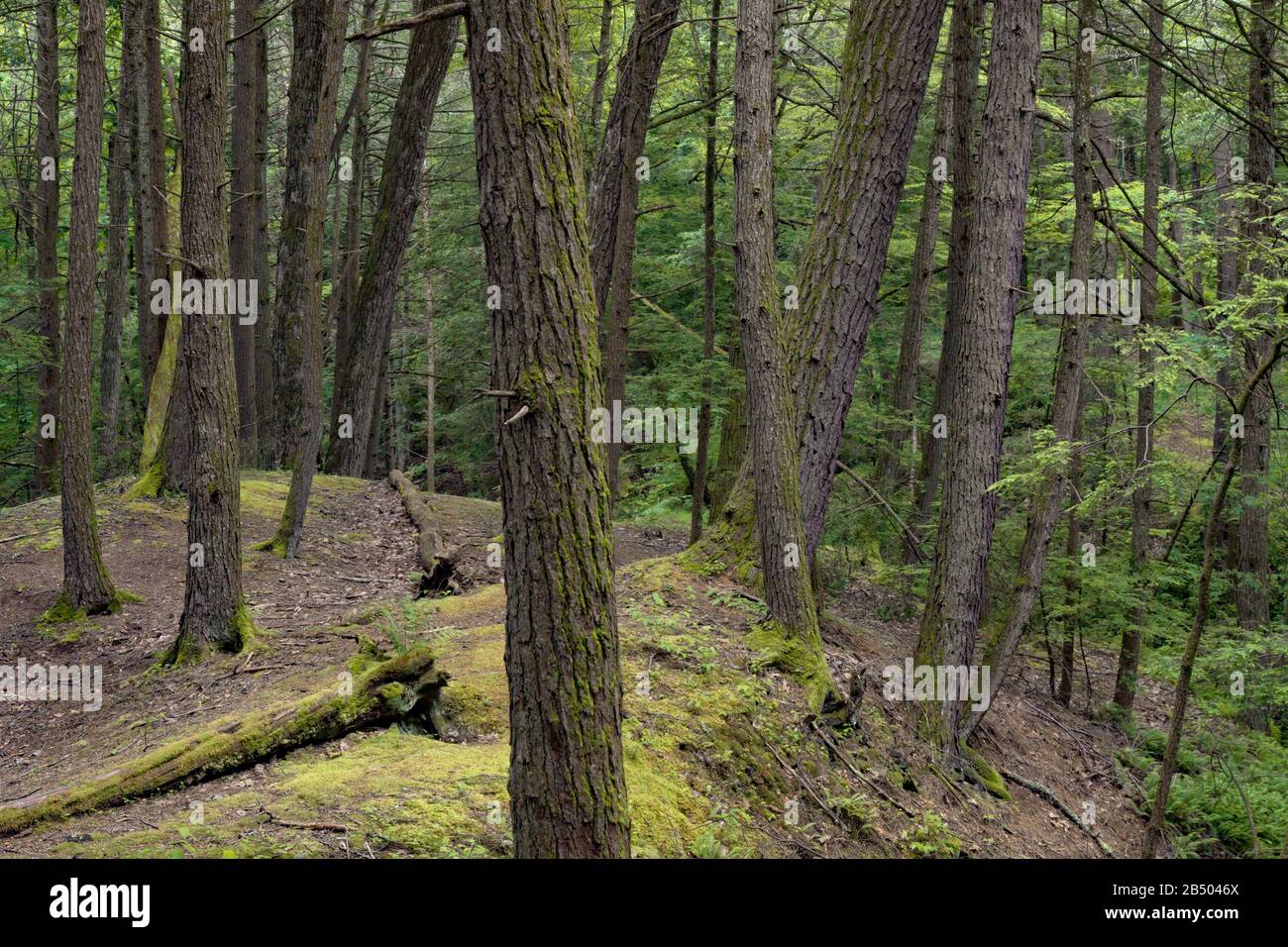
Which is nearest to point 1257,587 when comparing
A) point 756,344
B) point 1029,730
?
point 1029,730

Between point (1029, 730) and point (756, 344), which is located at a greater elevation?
point (756, 344)

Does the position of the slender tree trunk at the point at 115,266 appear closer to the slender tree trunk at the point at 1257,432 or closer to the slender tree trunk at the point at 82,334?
the slender tree trunk at the point at 82,334

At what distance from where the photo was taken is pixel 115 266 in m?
17.8

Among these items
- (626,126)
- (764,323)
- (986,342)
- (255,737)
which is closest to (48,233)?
(626,126)

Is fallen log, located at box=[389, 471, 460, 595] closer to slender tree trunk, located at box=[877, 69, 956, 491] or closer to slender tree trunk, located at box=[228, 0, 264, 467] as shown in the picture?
slender tree trunk, located at box=[228, 0, 264, 467]

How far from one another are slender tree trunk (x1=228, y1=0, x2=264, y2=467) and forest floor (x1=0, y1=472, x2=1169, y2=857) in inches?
182

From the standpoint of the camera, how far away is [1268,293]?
20.4 ft

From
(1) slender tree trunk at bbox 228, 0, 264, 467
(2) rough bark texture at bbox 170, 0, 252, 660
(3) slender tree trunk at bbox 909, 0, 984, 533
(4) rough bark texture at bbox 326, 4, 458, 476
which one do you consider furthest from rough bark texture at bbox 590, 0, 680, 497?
(1) slender tree trunk at bbox 228, 0, 264, 467

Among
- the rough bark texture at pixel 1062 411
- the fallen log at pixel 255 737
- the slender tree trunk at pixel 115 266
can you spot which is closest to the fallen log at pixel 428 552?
the fallen log at pixel 255 737

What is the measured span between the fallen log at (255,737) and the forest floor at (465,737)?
3.3 inches

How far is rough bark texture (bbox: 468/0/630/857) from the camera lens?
3.31 metres

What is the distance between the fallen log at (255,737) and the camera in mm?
4832
